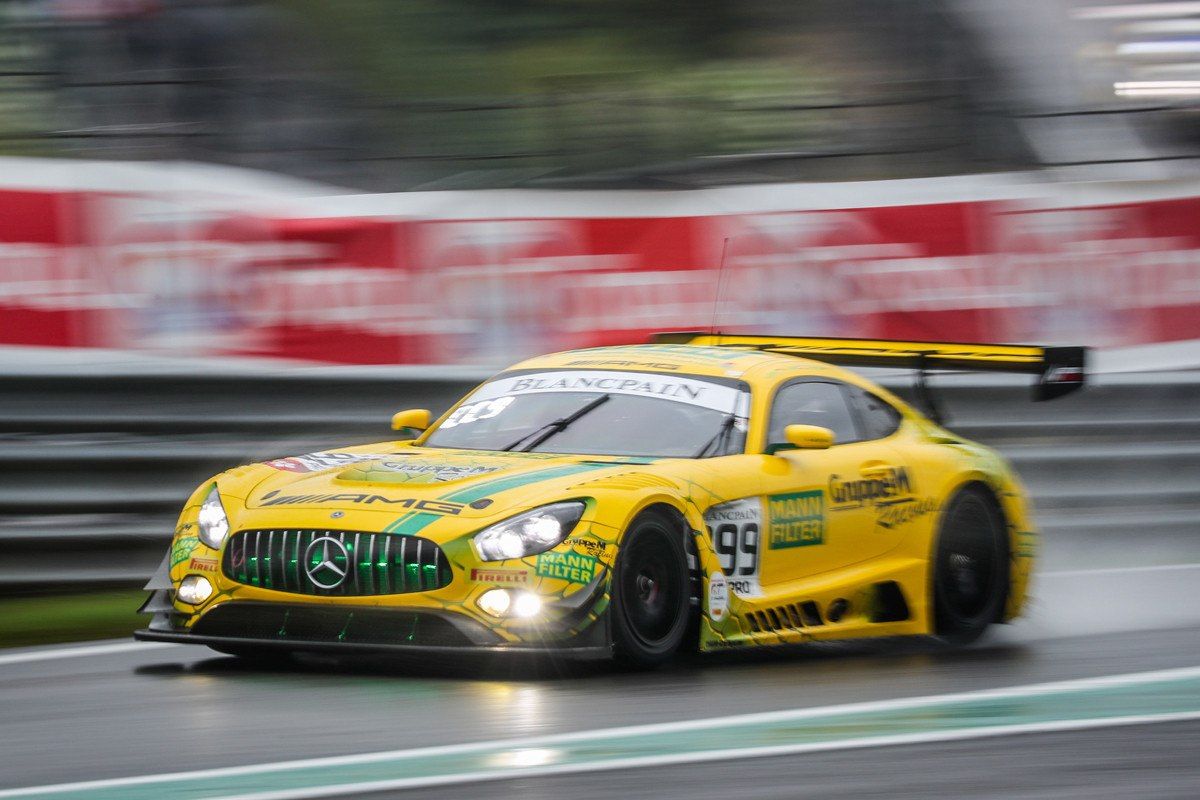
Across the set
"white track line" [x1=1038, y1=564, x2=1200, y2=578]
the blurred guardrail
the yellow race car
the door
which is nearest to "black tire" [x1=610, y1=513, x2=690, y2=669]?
the yellow race car

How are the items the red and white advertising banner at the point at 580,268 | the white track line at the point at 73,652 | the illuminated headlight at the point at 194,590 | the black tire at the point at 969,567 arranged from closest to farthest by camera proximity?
the illuminated headlight at the point at 194,590 → the white track line at the point at 73,652 → the black tire at the point at 969,567 → the red and white advertising banner at the point at 580,268

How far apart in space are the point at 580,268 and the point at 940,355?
2.50 meters

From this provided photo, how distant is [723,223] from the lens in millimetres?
10727

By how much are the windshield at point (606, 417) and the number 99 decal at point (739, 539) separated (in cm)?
31

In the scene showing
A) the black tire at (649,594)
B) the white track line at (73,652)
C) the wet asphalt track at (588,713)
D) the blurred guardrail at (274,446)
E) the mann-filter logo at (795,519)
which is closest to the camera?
the wet asphalt track at (588,713)

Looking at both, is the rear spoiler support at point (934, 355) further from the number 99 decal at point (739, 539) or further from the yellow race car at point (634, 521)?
the number 99 decal at point (739, 539)

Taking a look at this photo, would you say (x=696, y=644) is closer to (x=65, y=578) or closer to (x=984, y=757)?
(x=984, y=757)

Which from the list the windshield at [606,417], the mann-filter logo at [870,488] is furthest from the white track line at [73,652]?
the mann-filter logo at [870,488]

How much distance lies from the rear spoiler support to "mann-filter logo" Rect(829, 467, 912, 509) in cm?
66

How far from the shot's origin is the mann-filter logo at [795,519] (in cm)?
731

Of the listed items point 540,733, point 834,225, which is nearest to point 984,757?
point 540,733

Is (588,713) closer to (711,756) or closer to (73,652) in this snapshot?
(711,756)

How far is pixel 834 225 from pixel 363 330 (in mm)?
2712

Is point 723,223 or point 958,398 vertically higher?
point 723,223
